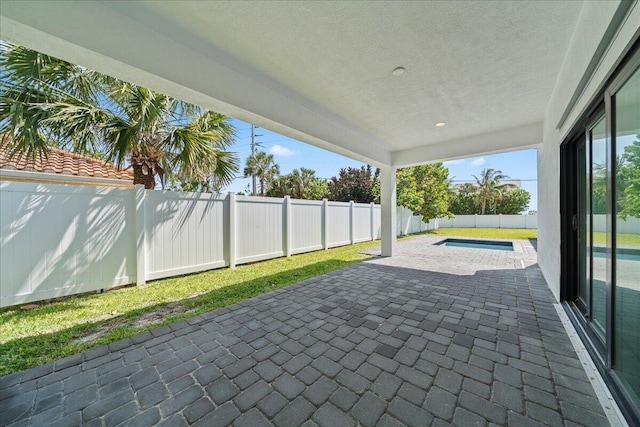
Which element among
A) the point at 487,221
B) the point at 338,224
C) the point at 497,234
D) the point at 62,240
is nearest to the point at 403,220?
the point at 497,234

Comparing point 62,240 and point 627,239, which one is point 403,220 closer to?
point 627,239

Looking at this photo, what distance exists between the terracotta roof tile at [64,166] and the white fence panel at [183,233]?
4.55 feet

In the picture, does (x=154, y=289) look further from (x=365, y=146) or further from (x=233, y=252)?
(x=365, y=146)

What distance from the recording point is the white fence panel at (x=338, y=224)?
9492 millimetres

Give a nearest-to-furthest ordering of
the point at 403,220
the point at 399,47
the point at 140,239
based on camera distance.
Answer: the point at 399,47 → the point at 140,239 → the point at 403,220

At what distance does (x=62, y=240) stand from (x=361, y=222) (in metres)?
9.65

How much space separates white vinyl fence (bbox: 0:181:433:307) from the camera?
3.43 m

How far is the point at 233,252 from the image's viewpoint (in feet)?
19.8

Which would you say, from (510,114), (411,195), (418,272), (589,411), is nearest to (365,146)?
(510,114)

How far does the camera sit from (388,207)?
24.2 ft

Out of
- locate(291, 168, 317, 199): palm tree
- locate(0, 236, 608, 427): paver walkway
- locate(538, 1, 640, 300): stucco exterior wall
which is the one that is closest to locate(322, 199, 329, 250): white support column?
locate(0, 236, 608, 427): paver walkway

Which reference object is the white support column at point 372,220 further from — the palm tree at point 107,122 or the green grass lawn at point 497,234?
the palm tree at point 107,122

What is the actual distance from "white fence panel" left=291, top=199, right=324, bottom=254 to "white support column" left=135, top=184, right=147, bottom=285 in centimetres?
407

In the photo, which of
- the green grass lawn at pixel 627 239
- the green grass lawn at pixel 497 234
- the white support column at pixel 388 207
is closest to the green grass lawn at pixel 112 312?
the white support column at pixel 388 207
